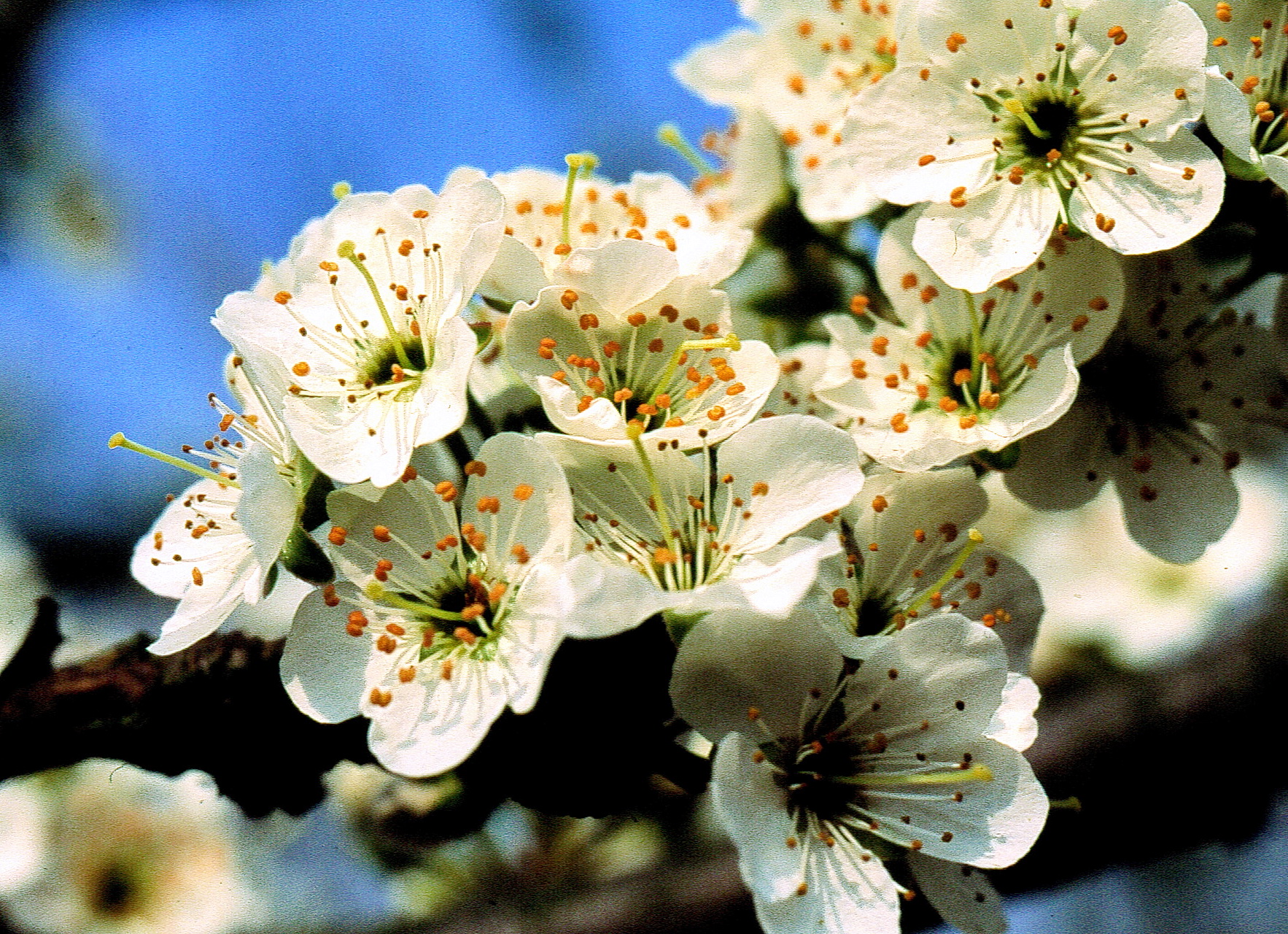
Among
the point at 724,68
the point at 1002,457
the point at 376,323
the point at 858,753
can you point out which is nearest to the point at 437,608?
the point at 376,323

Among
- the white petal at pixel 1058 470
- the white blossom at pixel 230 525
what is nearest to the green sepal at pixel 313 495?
the white blossom at pixel 230 525

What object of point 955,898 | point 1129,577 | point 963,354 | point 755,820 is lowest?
point 1129,577

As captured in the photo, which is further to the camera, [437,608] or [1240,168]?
[1240,168]

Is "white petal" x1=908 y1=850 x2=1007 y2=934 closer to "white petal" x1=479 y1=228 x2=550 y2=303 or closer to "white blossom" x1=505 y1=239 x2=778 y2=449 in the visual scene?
"white blossom" x1=505 y1=239 x2=778 y2=449

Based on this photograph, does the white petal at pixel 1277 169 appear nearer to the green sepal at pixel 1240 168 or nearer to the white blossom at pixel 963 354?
the green sepal at pixel 1240 168

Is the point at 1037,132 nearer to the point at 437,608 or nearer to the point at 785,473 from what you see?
the point at 785,473

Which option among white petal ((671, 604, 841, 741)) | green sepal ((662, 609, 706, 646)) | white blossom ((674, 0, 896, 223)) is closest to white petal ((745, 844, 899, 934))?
white petal ((671, 604, 841, 741))
